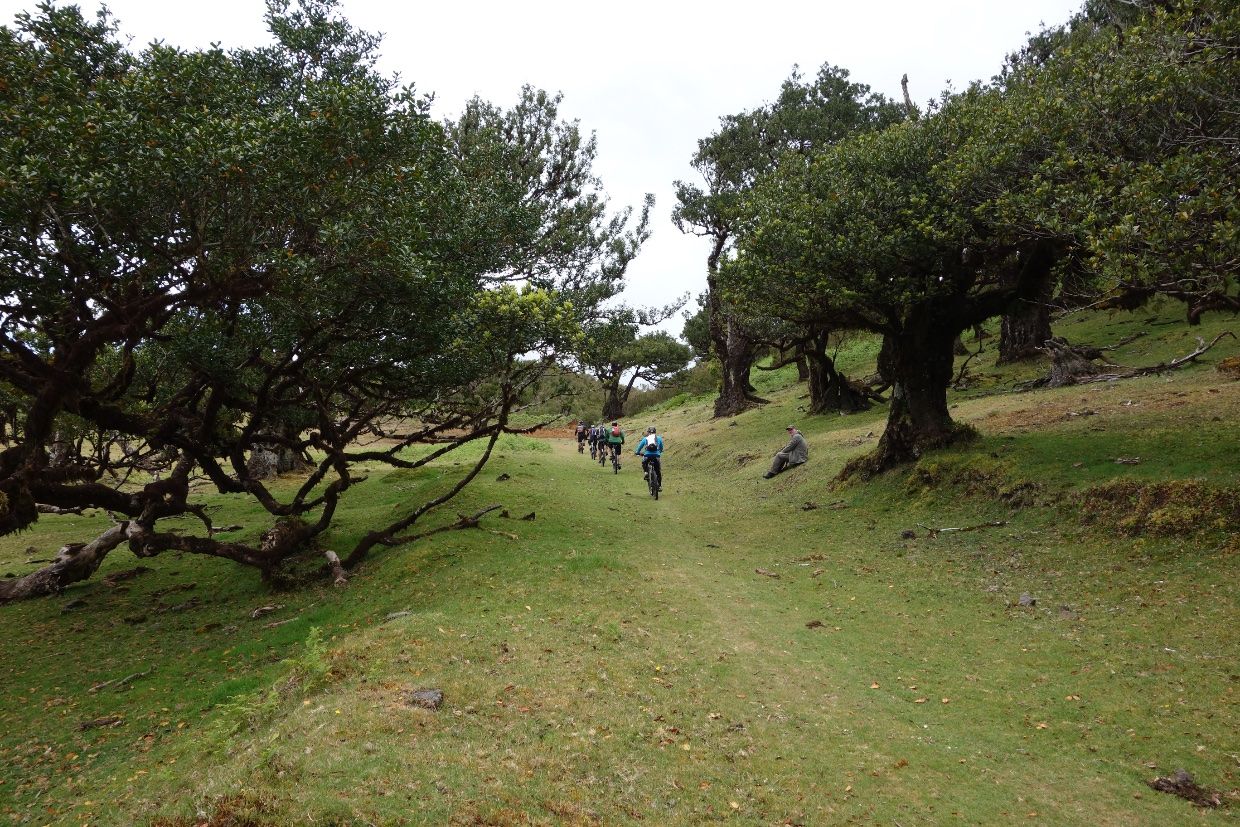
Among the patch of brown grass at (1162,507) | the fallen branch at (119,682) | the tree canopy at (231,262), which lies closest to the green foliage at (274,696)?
the fallen branch at (119,682)

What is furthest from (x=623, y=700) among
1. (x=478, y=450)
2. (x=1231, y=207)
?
(x=478, y=450)

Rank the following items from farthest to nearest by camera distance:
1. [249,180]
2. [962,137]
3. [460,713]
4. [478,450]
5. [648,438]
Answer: [478,450]
[648,438]
[962,137]
[249,180]
[460,713]

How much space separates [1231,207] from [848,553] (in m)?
8.14

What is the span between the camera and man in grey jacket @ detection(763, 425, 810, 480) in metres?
22.6

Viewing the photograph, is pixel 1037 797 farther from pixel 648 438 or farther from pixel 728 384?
pixel 728 384

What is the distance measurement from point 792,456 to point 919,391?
18.5 ft

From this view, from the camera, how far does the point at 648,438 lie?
21.6 m

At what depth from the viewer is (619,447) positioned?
28.9 metres

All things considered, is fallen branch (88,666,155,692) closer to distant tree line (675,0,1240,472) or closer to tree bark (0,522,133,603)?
tree bark (0,522,133,603)

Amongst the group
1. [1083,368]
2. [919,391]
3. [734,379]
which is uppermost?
[734,379]

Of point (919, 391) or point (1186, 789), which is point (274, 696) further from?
point (919, 391)

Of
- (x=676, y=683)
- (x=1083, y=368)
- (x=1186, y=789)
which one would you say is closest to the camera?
(x=1186, y=789)

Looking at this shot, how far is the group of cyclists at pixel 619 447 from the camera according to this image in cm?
2161

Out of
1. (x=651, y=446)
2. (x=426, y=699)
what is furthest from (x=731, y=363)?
(x=426, y=699)
